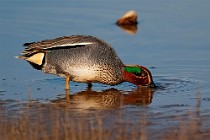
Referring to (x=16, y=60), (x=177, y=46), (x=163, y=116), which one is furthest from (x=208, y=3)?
(x=163, y=116)

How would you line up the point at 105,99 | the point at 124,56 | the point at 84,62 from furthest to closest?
the point at 124,56
the point at 84,62
the point at 105,99

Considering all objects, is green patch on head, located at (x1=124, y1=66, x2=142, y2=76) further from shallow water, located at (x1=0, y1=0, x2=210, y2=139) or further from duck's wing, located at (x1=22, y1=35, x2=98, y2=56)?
duck's wing, located at (x1=22, y1=35, x2=98, y2=56)

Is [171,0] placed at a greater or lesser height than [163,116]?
greater

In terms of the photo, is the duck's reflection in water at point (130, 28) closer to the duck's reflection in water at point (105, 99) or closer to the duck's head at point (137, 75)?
the duck's head at point (137, 75)

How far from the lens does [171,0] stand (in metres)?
15.0

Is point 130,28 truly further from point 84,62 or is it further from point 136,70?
point 84,62

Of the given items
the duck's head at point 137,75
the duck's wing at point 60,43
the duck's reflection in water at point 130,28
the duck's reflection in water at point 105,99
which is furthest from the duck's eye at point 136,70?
the duck's reflection in water at point 130,28

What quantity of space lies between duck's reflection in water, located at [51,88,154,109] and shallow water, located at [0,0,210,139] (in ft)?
0.04

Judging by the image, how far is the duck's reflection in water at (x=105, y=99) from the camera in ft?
28.4

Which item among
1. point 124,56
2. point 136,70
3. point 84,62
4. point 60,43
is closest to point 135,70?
Result: point 136,70

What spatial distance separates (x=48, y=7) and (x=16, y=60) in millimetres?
3698

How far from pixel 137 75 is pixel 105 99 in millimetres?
689

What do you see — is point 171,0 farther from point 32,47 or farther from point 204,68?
point 32,47

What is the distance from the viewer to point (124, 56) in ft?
36.3
